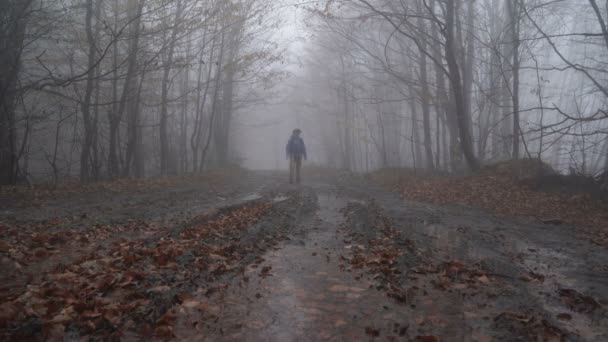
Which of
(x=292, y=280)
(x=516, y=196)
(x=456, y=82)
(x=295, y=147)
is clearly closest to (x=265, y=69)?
(x=295, y=147)

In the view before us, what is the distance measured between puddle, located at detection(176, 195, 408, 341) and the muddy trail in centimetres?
1

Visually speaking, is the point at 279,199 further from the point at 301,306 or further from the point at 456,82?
the point at 456,82

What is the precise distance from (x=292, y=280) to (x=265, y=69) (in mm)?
17556

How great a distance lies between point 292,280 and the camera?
153 inches

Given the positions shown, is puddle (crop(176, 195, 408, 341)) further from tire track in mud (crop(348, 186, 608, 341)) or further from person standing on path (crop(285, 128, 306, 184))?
person standing on path (crop(285, 128, 306, 184))

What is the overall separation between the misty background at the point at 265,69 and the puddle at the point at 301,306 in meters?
7.15

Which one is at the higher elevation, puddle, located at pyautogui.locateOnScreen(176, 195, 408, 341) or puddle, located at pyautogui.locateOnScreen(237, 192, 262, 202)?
puddle, located at pyautogui.locateOnScreen(237, 192, 262, 202)

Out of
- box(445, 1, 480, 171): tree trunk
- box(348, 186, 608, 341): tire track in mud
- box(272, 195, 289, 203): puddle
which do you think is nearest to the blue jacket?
box(272, 195, 289, 203): puddle

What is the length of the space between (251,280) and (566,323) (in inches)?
106

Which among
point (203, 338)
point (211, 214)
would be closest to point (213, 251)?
point (203, 338)

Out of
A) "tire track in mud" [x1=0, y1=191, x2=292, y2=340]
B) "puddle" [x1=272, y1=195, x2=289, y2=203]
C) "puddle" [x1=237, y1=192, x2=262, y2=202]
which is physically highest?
"puddle" [x1=237, y1=192, x2=262, y2=202]

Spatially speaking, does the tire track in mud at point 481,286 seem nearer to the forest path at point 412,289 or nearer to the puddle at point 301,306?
the forest path at point 412,289

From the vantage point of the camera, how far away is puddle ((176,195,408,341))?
9.22ft

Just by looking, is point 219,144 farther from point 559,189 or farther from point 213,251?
point 213,251
